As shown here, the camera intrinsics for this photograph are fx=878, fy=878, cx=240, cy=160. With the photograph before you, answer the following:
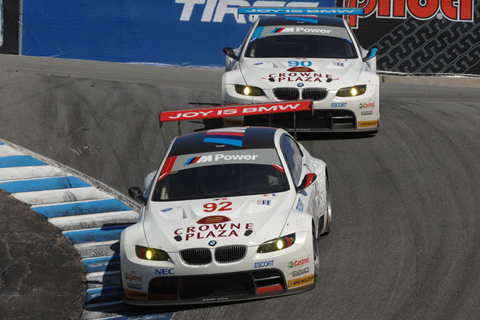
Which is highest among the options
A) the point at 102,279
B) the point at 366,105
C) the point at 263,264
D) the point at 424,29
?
the point at 424,29

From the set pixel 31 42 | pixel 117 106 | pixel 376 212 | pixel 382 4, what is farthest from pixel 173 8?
pixel 376 212

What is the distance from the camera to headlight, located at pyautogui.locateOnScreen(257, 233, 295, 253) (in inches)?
305

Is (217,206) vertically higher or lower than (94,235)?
higher

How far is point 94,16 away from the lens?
20375 millimetres

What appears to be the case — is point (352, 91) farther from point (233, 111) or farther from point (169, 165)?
point (169, 165)

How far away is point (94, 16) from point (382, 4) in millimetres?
6642

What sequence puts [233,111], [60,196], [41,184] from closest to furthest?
1. [233,111]
2. [60,196]
3. [41,184]

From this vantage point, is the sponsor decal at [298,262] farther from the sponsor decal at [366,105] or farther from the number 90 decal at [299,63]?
the number 90 decal at [299,63]

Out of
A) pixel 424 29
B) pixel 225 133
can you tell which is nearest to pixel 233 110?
pixel 225 133

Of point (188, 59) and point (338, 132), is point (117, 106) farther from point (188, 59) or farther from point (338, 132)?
point (188, 59)

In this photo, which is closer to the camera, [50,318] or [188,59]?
[50,318]

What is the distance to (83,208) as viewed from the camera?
1101cm

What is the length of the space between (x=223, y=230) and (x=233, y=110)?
309cm

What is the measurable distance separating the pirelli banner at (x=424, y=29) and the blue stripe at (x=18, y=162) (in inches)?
392
